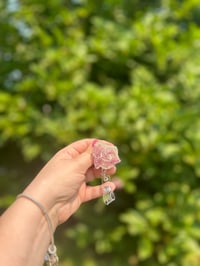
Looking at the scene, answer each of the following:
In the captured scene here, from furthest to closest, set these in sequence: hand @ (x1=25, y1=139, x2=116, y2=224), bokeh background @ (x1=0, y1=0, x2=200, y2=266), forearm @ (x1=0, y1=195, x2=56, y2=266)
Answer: bokeh background @ (x1=0, y1=0, x2=200, y2=266)
hand @ (x1=25, y1=139, x2=116, y2=224)
forearm @ (x1=0, y1=195, x2=56, y2=266)

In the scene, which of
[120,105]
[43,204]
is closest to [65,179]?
[43,204]

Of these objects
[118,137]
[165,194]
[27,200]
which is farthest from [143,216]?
[27,200]

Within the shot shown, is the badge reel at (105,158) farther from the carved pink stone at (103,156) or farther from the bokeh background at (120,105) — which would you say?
the bokeh background at (120,105)

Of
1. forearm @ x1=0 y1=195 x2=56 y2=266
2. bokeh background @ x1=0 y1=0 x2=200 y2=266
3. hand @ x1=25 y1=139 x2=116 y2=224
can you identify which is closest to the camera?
forearm @ x1=0 y1=195 x2=56 y2=266

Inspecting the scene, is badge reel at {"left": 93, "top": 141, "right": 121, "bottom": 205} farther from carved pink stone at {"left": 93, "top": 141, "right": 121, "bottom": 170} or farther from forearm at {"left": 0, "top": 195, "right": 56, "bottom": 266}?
forearm at {"left": 0, "top": 195, "right": 56, "bottom": 266}

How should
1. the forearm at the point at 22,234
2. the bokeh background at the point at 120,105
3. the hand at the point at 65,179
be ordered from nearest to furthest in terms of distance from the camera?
1. the forearm at the point at 22,234
2. the hand at the point at 65,179
3. the bokeh background at the point at 120,105

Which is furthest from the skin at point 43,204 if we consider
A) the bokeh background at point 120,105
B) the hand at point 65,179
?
the bokeh background at point 120,105

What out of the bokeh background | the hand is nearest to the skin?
the hand

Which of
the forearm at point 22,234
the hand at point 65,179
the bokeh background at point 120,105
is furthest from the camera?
the bokeh background at point 120,105
